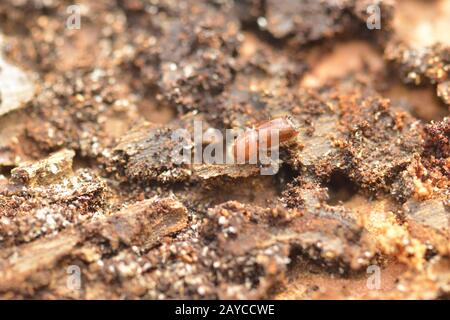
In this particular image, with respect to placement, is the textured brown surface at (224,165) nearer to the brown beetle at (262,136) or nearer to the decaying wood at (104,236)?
the decaying wood at (104,236)

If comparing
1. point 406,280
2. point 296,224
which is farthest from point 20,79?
point 406,280

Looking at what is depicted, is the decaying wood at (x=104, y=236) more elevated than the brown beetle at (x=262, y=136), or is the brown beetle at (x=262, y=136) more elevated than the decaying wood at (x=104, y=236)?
Answer: the brown beetle at (x=262, y=136)

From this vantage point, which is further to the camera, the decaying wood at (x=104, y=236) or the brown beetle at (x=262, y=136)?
the brown beetle at (x=262, y=136)

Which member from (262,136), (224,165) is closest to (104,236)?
(224,165)

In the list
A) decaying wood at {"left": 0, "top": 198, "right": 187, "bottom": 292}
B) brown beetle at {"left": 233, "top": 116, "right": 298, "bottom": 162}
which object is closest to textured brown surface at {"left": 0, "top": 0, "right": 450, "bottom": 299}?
decaying wood at {"left": 0, "top": 198, "right": 187, "bottom": 292}

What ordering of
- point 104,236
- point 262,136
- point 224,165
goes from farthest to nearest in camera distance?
Answer: point 224,165 < point 262,136 < point 104,236

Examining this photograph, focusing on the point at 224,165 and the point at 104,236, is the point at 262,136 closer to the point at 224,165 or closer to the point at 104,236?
the point at 224,165

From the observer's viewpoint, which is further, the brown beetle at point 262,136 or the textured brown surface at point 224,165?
the brown beetle at point 262,136

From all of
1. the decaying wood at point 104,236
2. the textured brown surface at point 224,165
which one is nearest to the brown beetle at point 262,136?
the textured brown surface at point 224,165

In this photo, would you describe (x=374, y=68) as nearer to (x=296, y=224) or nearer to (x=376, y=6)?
(x=376, y=6)
